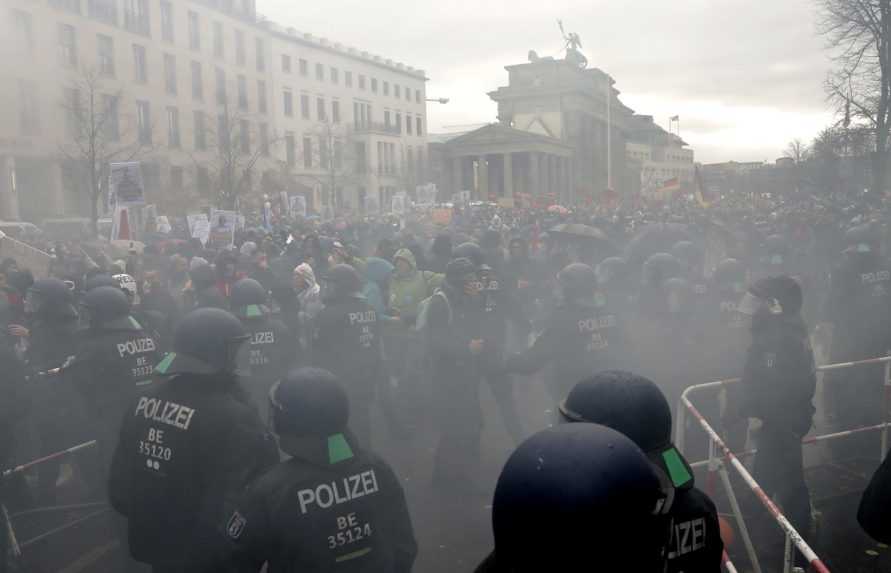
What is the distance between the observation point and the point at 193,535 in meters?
2.98

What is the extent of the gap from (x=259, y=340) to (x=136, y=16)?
30.5m

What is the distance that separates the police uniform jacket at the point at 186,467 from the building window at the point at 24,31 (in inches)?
787

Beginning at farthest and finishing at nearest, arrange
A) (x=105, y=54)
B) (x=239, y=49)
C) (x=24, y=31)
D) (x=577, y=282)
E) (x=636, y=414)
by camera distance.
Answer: (x=239, y=49) → (x=105, y=54) → (x=24, y=31) → (x=577, y=282) → (x=636, y=414)

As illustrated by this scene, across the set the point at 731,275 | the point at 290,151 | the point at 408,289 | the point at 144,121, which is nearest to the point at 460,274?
the point at 408,289

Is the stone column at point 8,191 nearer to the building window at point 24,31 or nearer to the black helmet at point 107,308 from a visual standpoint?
the building window at point 24,31

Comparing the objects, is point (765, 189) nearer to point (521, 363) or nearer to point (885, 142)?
point (885, 142)

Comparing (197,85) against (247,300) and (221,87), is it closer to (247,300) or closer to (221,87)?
(221,87)

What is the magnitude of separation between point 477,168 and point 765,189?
24318 millimetres

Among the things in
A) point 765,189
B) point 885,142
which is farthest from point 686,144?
point 885,142

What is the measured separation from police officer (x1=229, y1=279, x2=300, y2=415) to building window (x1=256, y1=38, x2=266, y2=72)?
4028 cm

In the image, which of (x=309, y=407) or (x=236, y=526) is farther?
(x=309, y=407)

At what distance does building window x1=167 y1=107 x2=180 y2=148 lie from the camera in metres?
36.4

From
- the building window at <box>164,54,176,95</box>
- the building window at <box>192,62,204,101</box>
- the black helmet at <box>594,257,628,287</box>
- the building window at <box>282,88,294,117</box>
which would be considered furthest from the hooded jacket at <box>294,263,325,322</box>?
the building window at <box>282,88,294,117</box>

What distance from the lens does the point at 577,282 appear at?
5309 mm
